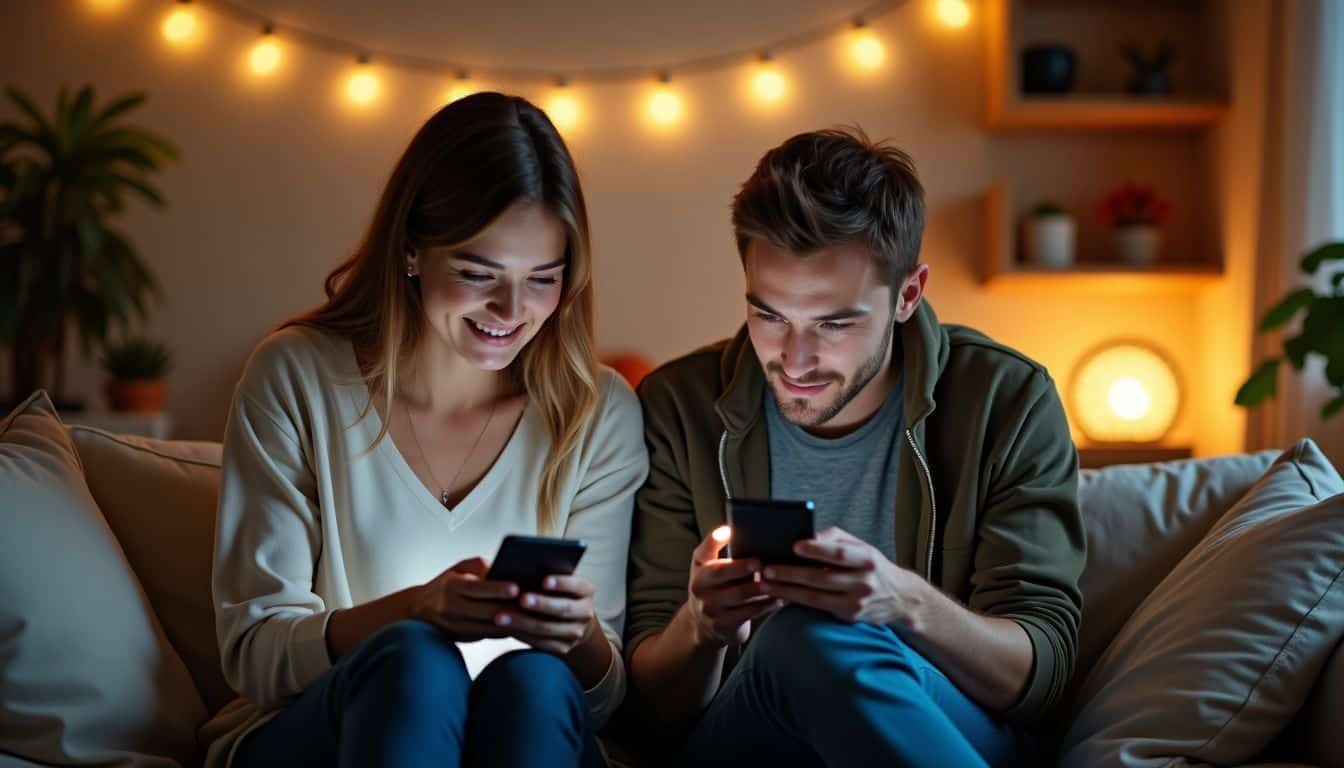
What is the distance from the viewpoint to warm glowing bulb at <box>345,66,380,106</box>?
12.6 ft

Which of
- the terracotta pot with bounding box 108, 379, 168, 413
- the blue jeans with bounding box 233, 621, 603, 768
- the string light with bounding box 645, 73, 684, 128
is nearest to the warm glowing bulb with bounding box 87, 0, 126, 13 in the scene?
the terracotta pot with bounding box 108, 379, 168, 413

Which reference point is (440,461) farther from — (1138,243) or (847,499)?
(1138,243)

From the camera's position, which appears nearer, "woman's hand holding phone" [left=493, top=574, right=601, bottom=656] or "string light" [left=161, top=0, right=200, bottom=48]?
"woman's hand holding phone" [left=493, top=574, right=601, bottom=656]

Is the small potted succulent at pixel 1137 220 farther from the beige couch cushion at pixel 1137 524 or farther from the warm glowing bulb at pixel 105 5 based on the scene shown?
the warm glowing bulb at pixel 105 5

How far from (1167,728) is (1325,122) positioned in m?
2.23

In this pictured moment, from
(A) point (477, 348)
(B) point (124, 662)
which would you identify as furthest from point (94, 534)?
(A) point (477, 348)

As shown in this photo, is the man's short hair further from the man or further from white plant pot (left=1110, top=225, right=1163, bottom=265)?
white plant pot (left=1110, top=225, right=1163, bottom=265)

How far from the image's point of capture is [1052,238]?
3.65 metres

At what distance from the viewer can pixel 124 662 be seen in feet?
5.18

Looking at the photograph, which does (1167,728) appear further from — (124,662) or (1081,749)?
(124,662)

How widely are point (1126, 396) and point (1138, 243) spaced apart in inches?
16.8

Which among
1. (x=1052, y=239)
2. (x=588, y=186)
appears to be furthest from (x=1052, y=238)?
(x=588, y=186)

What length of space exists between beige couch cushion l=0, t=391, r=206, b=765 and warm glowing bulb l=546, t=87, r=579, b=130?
7.83 ft

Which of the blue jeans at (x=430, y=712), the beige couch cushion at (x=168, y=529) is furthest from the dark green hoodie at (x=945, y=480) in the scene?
the beige couch cushion at (x=168, y=529)
